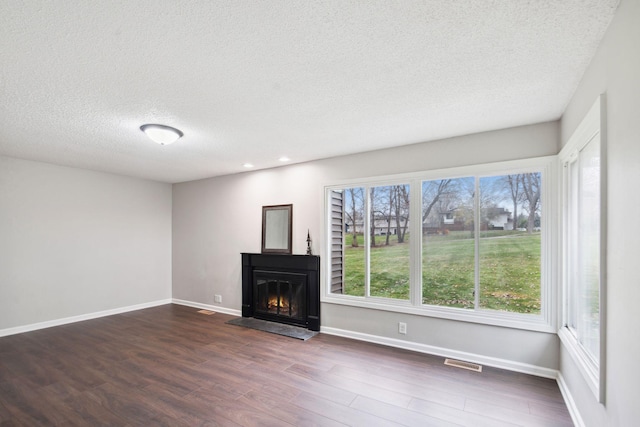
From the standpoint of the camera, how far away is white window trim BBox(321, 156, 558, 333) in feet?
9.57

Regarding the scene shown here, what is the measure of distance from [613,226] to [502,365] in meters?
2.16

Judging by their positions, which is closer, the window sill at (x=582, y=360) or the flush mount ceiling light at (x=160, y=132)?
the window sill at (x=582, y=360)

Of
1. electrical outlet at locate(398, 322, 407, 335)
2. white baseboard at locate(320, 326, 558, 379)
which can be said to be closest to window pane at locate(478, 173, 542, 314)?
white baseboard at locate(320, 326, 558, 379)

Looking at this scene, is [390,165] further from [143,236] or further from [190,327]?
[143,236]

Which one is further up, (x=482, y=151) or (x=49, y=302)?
(x=482, y=151)

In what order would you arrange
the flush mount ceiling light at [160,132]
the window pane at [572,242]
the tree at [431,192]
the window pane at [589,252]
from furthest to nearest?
1. the tree at [431,192]
2. the flush mount ceiling light at [160,132]
3. the window pane at [572,242]
4. the window pane at [589,252]

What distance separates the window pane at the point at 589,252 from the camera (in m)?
2.01

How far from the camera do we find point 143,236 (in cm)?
586

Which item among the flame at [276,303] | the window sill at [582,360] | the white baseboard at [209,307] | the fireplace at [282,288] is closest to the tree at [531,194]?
the window sill at [582,360]

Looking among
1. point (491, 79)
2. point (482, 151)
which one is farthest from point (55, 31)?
point (482, 151)

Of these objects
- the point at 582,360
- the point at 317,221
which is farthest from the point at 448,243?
the point at 317,221

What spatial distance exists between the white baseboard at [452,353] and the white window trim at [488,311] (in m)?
0.37

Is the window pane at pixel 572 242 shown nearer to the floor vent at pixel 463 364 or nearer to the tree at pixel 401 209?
the floor vent at pixel 463 364

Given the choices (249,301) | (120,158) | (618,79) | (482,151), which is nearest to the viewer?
(618,79)
